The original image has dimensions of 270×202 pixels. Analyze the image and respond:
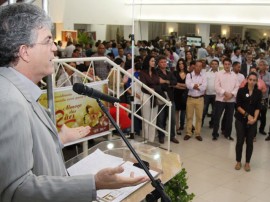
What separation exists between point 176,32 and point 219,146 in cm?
1493

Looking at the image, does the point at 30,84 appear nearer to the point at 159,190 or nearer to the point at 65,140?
the point at 65,140

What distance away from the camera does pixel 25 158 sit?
92 centimetres

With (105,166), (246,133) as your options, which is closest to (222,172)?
(246,133)

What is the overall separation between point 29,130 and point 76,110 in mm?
2865

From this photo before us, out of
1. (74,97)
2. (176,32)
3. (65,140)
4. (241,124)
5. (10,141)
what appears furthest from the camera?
(176,32)

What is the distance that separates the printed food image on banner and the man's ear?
2307mm

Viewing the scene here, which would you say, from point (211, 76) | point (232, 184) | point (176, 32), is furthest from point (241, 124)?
point (176, 32)

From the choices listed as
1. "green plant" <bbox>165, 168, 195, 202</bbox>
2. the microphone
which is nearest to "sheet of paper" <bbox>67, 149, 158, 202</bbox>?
the microphone

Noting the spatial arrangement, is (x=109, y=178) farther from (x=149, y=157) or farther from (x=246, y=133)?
(x=246, y=133)

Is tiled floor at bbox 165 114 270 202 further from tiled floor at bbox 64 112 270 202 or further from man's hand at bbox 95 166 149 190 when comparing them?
man's hand at bbox 95 166 149 190

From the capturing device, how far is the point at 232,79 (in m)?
5.96

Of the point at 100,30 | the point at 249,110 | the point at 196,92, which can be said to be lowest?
Result: the point at 249,110

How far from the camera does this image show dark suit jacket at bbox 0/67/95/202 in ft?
2.95

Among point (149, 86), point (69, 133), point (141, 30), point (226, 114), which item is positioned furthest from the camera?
point (141, 30)
